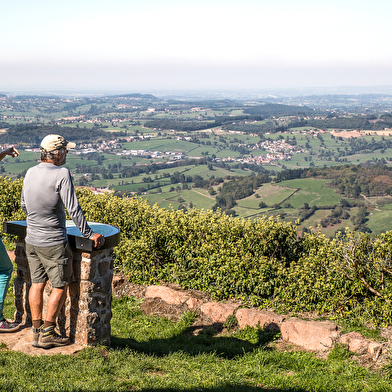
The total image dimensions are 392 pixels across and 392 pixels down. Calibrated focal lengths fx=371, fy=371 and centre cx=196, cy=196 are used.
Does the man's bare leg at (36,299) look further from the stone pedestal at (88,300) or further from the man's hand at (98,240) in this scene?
the man's hand at (98,240)

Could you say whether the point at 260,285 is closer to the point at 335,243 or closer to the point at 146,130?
the point at 335,243

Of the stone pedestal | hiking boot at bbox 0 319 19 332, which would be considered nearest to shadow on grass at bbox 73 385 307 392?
the stone pedestal

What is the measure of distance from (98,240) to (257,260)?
9.91 ft

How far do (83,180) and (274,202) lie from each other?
25506 mm

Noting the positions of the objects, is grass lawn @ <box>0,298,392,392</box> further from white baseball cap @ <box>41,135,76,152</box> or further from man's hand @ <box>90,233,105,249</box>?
white baseball cap @ <box>41,135,76,152</box>

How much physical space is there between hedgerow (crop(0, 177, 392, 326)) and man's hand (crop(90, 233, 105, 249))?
105 inches

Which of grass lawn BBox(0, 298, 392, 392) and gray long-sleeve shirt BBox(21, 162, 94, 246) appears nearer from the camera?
grass lawn BBox(0, 298, 392, 392)

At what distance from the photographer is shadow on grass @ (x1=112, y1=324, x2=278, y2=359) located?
171 inches

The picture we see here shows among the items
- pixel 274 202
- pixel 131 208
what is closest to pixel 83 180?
pixel 274 202

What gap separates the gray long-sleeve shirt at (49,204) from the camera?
3.37 metres

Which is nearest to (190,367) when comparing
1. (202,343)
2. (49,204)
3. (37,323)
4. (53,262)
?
(202,343)

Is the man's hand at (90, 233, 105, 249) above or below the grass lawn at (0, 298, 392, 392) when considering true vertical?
above

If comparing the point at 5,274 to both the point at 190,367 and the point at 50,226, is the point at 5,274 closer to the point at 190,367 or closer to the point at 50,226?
the point at 50,226

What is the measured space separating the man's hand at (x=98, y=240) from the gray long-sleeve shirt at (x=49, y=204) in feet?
0.16
